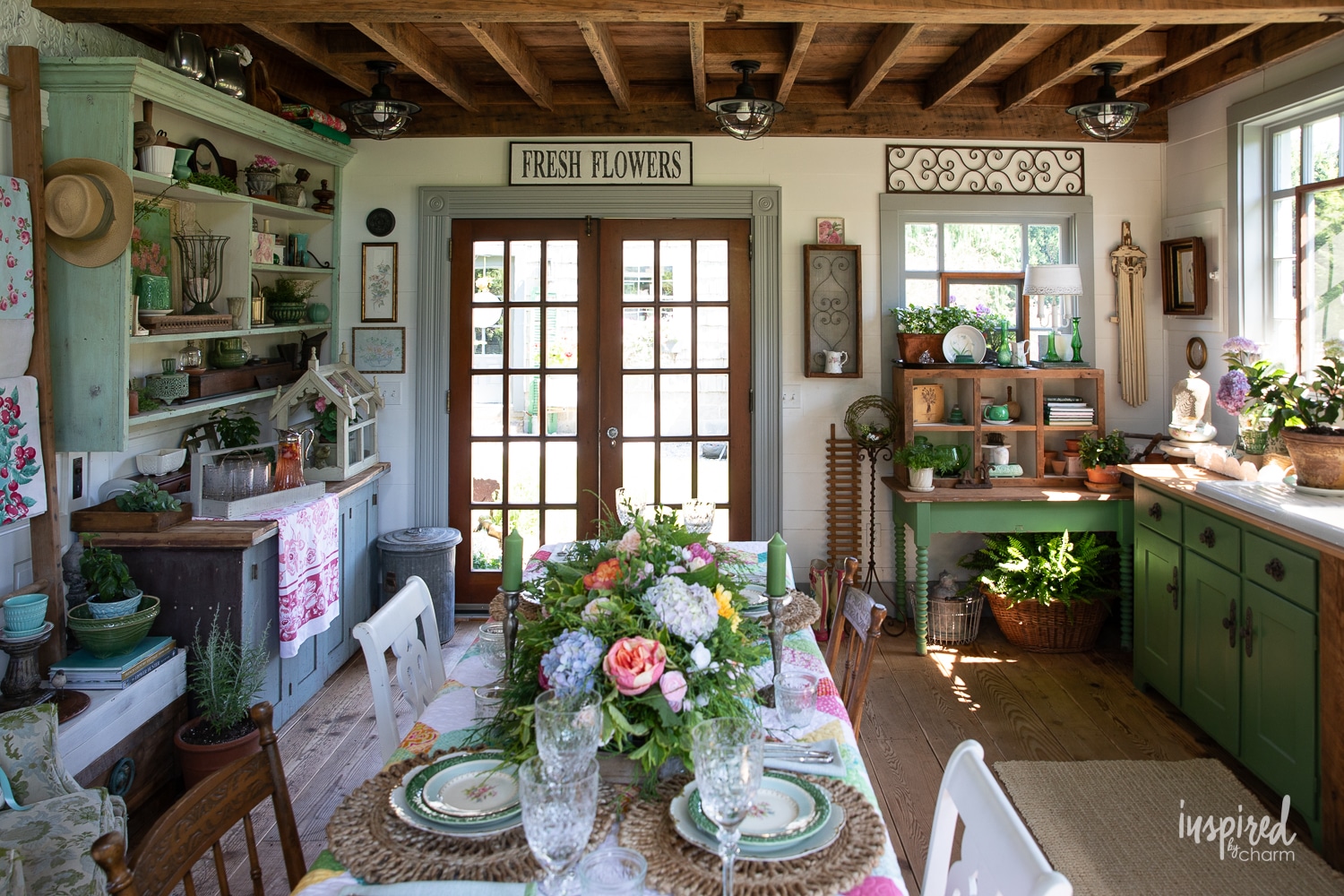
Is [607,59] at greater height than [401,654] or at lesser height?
greater

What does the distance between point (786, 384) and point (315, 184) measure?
9.14 ft

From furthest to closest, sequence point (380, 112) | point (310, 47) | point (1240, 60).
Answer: point (1240, 60) < point (380, 112) < point (310, 47)

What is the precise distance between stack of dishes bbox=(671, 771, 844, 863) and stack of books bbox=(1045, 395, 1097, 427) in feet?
12.9

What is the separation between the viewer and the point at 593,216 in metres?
5.53

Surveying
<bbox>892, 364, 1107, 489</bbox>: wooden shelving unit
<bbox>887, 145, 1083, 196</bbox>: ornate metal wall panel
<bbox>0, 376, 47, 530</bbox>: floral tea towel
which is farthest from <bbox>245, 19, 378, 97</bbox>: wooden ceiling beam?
<bbox>892, 364, 1107, 489</bbox>: wooden shelving unit

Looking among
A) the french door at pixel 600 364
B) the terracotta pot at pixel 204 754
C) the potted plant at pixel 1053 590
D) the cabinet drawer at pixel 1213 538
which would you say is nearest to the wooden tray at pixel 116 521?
the terracotta pot at pixel 204 754

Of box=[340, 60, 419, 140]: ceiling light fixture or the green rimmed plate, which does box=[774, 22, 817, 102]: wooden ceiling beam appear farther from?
the green rimmed plate

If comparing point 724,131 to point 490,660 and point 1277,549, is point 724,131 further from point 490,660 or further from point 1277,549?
point 490,660

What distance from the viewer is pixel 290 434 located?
15.0 ft

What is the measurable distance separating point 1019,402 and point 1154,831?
2.69m

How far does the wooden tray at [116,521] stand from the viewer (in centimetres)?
368

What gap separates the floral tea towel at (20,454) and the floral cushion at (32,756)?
0.86m

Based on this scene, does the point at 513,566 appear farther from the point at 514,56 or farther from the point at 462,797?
the point at 514,56

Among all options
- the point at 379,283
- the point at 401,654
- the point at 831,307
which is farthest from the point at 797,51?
the point at 401,654
